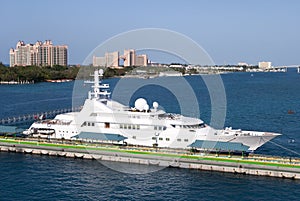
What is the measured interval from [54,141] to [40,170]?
501 centimetres

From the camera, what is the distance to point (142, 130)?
31.8 meters

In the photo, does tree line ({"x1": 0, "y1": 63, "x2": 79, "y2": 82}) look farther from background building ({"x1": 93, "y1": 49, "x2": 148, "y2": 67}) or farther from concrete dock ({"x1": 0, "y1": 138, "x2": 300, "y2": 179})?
concrete dock ({"x1": 0, "y1": 138, "x2": 300, "y2": 179})

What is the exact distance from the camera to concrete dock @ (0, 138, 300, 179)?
26.9 meters

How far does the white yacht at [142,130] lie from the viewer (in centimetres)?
3023

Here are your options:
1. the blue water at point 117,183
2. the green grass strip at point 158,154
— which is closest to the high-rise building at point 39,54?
the green grass strip at point 158,154

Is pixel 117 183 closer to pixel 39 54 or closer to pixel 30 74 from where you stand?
pixel 30 74

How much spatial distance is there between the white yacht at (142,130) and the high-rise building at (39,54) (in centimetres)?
15438

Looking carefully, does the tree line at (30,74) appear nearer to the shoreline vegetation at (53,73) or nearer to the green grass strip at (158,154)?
the shoreline vegetation at (53,73)

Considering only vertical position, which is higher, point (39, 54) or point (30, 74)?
point (39, 54)

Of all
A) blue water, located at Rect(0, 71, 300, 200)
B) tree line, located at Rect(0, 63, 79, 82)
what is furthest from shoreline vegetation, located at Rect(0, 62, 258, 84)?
blue water, located at Rect(0, 71, 300, 200)

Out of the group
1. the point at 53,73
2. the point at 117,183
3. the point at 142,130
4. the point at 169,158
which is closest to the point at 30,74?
the point at 53,73

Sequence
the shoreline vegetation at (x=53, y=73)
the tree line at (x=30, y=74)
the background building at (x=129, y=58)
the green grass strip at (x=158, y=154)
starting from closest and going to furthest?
the green grass strip at (x=158, y=154) → the background building at (x=129, y=58) → the shoreline vegetation at (x=53, y=73) → the tree line at (x=30, y=74)

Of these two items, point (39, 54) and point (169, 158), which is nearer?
point (169, 158)

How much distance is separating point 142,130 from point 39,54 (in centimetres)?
16386
